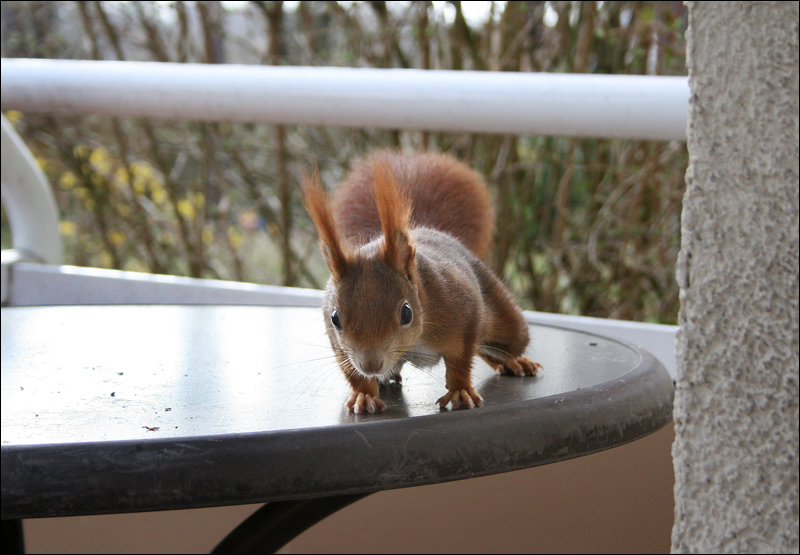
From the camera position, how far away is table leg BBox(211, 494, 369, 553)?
2.29 feet

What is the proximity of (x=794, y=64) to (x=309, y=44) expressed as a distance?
2408 millimetres

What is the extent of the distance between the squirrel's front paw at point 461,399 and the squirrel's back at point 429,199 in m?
0.26

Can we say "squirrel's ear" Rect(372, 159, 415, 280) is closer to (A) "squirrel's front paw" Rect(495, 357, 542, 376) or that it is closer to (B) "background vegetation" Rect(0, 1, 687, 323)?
(A) "squirrel's front paw" Rect(495, 357, 542, 376)

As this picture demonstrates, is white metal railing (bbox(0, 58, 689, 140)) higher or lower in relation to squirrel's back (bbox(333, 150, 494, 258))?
higher

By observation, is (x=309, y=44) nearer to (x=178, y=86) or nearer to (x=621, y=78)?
(x=178, y=86)

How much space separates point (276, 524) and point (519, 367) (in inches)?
11.6

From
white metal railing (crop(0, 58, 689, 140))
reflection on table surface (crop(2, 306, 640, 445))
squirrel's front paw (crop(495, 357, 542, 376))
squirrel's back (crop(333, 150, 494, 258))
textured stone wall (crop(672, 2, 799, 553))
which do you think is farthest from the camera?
white metal railing (crop(0, 58, 689, 140))

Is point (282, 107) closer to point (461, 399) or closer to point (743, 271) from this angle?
point (461, 399)

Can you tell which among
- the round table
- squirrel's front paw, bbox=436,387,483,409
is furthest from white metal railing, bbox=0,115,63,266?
squirrel's front paw, bbox=436,387,483,409

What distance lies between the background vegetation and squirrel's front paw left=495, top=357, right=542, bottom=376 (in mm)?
1526

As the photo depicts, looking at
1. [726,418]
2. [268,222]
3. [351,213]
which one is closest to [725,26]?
[726,418]

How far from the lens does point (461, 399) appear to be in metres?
0.68

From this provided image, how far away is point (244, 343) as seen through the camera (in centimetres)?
100

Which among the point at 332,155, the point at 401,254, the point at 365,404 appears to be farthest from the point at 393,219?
the point at 332,155
